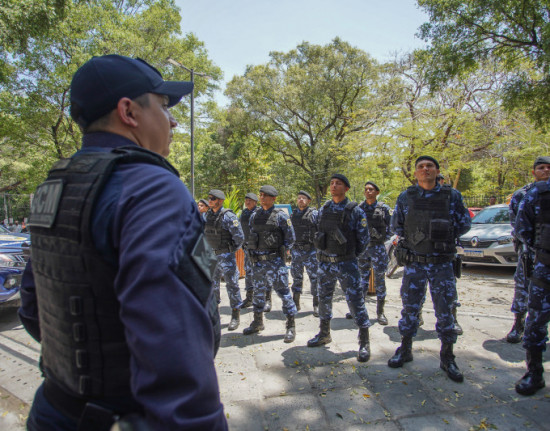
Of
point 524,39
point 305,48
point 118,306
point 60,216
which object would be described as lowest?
point 118,306

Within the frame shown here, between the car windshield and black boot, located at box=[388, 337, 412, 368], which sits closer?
black boot, located at box=[388, 337, 412, 368]

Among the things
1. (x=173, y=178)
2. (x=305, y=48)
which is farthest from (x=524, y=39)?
(x=305, y=48)

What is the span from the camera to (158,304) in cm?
73

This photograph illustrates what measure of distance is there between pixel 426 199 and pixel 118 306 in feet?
11.8

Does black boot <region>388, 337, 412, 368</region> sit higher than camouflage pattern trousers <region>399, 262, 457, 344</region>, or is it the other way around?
camouflage pattern trousers <region>399, 262, 457, 344</region>

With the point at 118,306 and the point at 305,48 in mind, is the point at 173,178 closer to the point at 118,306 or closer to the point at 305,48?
the point at 118,306

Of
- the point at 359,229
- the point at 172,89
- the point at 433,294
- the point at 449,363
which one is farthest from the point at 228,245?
the point at 172,89

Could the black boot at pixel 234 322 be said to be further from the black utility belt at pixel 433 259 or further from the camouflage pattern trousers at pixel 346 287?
the black utility belt at pixel 433 259

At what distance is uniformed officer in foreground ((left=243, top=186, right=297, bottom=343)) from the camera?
4.97 meters

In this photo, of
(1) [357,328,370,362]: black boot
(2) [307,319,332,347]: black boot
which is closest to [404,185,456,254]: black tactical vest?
(1) [357,328,370,362]: black boot

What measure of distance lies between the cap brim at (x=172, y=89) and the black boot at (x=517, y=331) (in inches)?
197

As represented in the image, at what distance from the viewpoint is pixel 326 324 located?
438 cm

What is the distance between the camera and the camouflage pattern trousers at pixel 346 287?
4.07 meters

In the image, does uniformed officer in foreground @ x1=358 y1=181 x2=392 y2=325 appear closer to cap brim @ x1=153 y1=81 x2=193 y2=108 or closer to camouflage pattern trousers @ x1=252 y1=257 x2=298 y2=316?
camouflage pattern trousers @ x1=252 y1=257 x2=298 y2=316
